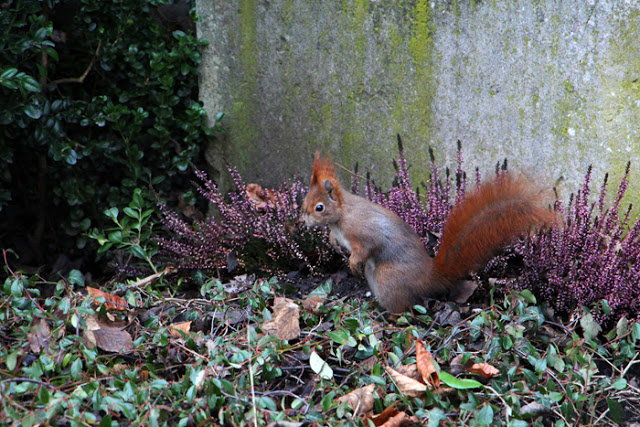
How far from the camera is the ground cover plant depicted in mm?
2014

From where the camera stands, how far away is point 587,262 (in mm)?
2545

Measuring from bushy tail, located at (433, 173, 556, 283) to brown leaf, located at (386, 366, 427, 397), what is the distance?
57 cm

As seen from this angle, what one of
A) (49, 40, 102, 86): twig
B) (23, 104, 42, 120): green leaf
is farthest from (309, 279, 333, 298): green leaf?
(49, 40, 102, 86): twig

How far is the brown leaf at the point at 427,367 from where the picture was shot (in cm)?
220

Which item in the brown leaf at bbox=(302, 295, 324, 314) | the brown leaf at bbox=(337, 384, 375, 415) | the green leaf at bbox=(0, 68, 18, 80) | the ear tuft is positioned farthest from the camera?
the green leaf at bbox=(0, 68, 18, 80)

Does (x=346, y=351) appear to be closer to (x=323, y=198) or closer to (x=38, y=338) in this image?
(x=323, y=198)

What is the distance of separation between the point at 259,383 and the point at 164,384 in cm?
32

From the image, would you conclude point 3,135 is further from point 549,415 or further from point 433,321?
point 549,415

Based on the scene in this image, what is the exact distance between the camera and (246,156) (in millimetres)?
4082

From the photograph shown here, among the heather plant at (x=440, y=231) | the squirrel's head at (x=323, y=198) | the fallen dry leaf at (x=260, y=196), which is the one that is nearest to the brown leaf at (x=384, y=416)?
the heather plant at (x=440, y=231)

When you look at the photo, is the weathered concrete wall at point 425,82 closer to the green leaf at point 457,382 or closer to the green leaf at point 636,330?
the green leaf at point 636,330

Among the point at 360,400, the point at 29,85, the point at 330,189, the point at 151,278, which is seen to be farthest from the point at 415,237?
the point at 29,85

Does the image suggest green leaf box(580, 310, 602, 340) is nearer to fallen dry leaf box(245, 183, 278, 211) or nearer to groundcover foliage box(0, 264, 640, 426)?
groundcover foliage box(0, 264, 640, 426)

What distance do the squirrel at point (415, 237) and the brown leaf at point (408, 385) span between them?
0.51 meters
